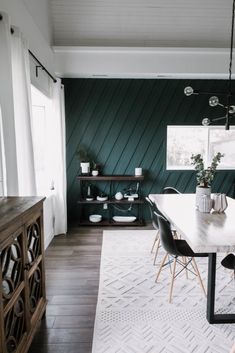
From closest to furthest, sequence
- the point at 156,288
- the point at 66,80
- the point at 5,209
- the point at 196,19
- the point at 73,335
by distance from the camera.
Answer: the point at 5,209 < the point at 73,335 < the point at 156,288 < the point at 196,19 < the point at 66,80

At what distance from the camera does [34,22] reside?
316 cm

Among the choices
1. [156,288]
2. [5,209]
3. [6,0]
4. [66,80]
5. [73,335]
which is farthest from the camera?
[66,80]

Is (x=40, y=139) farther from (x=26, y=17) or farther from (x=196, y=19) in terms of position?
(x=196, y=19)

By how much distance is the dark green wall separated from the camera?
4785 millimetres

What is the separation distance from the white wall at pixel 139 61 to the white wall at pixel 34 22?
1.07 ft

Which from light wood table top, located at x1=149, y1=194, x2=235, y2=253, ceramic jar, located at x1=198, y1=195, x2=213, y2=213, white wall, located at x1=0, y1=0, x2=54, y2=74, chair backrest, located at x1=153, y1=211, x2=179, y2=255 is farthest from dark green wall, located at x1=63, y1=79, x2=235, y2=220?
chair backrest, located at x1=153, y1=211, x2=179, y2=255

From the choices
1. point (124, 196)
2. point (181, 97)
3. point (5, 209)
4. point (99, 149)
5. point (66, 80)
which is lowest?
point (124, 196)

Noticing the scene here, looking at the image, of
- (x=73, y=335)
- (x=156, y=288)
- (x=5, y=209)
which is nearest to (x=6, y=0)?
(x=5, y=209)

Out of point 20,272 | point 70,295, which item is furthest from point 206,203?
point 20,272

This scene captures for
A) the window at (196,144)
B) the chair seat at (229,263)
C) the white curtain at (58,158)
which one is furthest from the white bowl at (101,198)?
the chair seat at (229,263)

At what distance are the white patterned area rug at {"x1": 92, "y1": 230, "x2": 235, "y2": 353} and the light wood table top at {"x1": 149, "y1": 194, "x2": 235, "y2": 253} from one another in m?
0.71

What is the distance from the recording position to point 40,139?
12.9 ft

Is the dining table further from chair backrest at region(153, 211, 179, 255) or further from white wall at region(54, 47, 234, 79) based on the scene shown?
white wall at region(54, 47, 234, 79)

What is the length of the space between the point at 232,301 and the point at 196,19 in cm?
412
